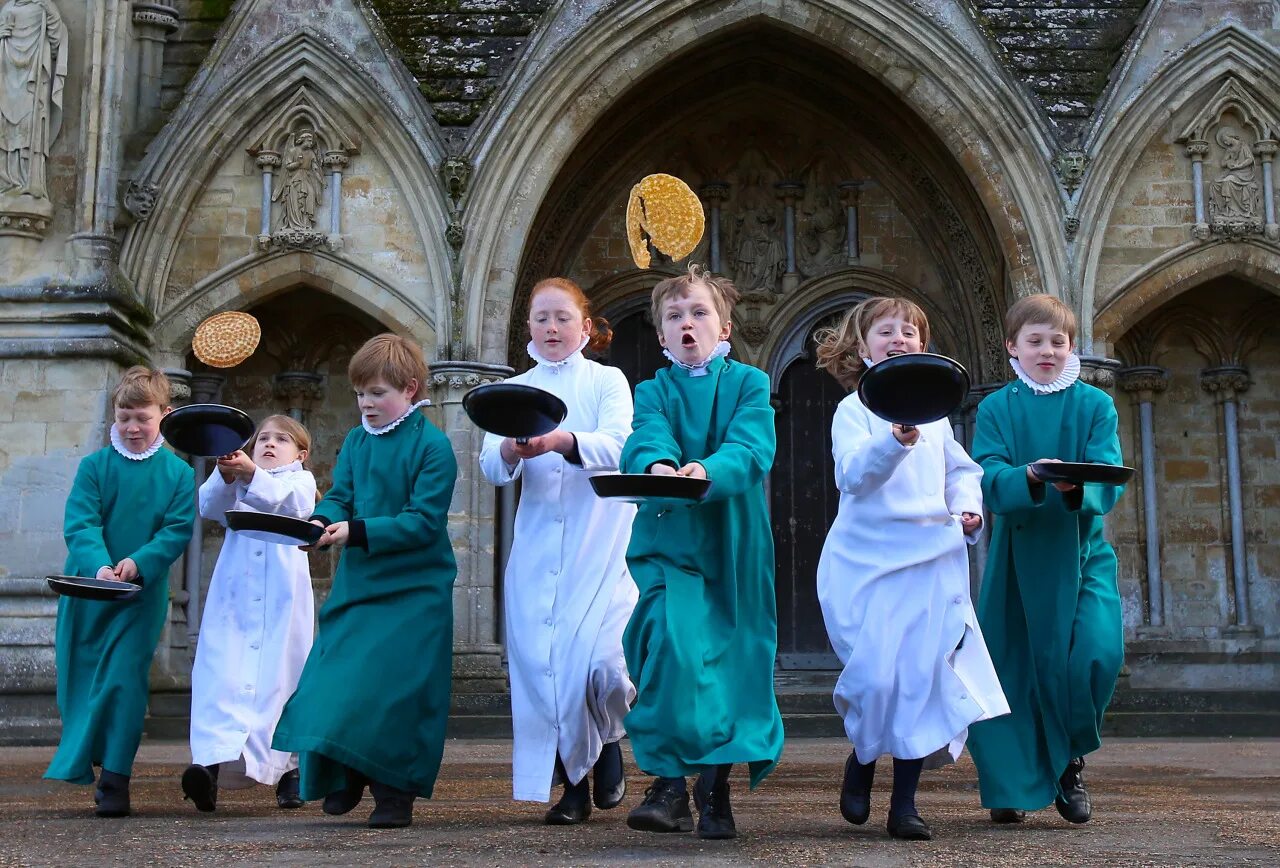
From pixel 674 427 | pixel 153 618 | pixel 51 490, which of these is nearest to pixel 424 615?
pixel 674 427

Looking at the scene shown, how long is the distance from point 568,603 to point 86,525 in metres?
1.97

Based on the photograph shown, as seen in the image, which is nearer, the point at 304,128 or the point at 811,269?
the point at 304,128

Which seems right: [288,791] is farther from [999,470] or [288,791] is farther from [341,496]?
[999,470]

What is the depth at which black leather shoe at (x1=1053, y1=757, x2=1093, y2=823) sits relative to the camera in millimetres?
4383

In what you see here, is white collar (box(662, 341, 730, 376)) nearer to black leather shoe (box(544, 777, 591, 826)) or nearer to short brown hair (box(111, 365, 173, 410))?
black leather shoe (box(544, 777, 591, 826))

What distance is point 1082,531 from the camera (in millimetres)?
4637

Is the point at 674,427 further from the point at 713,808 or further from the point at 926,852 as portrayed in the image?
the point at 926,852

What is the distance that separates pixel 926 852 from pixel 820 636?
936cm

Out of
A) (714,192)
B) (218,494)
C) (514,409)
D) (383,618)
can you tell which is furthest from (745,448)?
(714,192)

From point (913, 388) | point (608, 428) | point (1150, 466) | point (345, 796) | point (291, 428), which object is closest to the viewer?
point (913, 388)

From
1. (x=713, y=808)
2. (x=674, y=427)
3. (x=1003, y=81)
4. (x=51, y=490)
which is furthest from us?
(x=1003, y=81)

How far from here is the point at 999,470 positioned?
454cm

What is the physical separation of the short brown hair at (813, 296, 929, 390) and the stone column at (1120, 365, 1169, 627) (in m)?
8.38

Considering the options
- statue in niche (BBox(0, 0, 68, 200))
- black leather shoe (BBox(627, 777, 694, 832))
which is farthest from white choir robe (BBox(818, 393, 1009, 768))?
statue in niche (BBox(0, 0, 68, 200))
